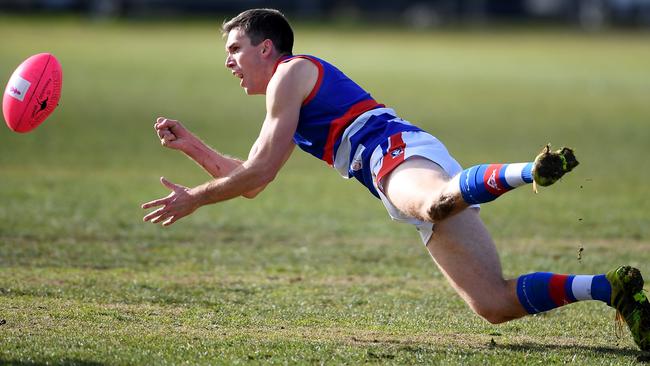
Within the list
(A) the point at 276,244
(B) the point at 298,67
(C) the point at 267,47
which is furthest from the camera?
(A) the point at 276,244

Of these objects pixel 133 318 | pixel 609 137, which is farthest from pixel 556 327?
pixel 609 137

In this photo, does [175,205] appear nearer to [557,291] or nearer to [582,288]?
[557,291]

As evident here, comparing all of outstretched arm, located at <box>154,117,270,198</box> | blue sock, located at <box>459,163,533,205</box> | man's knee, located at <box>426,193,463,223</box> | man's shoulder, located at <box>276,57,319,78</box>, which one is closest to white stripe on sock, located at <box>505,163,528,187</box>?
blue sock, located at <box>459,163,533,205</box>

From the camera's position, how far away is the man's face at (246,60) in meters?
6.55

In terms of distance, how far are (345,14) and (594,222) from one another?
5477 centimetres

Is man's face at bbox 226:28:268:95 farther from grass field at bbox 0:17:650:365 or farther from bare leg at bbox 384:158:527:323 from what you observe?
grass field at bbox 0:17:650:365

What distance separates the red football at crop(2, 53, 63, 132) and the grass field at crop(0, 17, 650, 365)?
1.25m

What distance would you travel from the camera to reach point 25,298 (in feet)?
23.0

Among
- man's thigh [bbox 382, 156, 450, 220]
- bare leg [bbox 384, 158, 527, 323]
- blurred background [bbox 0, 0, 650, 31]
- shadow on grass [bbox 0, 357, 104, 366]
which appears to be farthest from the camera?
blurred background [bbox 0, 0, 650, 31]

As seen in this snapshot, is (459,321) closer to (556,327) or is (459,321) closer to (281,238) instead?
(556,327)

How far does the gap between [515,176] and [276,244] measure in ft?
15.8

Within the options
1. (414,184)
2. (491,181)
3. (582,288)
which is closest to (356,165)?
(414,184)

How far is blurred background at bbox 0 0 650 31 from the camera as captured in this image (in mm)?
58728

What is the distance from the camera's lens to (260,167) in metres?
6.11
